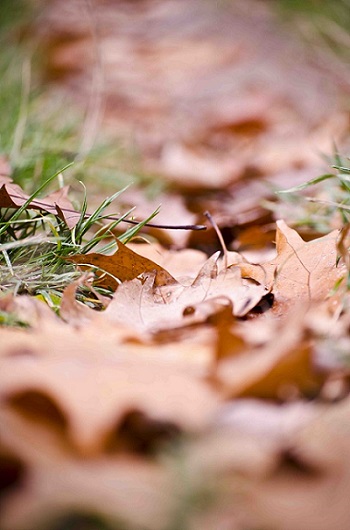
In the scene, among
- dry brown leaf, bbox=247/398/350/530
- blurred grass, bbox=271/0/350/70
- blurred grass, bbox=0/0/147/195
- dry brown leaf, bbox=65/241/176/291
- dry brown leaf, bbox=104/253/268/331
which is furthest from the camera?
blurred grass, bbox=271/0/350/70

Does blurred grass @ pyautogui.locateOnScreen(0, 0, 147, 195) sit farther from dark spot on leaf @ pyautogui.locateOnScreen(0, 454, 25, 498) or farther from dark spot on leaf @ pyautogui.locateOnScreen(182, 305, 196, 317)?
dark spot on leaf @ pyautogui.locateOnScreen(0, 454, 25, 498)

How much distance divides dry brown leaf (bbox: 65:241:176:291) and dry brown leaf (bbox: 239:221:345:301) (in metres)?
0.15

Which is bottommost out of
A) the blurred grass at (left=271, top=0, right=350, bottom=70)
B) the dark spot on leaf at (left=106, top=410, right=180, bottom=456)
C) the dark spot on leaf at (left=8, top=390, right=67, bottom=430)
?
the blurred grass at (left=271, top=0, right=350, bottom=70)

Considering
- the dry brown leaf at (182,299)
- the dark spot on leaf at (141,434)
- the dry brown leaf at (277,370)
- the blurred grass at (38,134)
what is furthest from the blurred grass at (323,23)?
the dark spot on leaf at (141,434)

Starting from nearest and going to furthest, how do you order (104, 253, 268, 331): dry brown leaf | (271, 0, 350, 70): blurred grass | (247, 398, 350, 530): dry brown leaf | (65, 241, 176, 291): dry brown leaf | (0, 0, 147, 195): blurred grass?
(247, 398, 350, 530): dry brown leaf
(104, 253, 268, 331): dry brown leaf
(65, 241, 176, 291): dry brown leaf
(0, 0, 147, 195): blurred grass
(271, 0, 350, 70): blurred grass

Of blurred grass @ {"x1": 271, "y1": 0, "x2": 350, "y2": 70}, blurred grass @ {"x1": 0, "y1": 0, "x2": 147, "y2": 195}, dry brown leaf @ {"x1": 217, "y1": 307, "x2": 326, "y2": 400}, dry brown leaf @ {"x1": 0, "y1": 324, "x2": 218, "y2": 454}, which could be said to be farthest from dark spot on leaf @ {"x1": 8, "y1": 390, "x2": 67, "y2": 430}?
blurred grass @ {"x1": 271, "y1": 0, "x2": 350, "y2": 70}

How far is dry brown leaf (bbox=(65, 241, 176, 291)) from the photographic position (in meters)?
0.93

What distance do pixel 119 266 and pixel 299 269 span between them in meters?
0.28

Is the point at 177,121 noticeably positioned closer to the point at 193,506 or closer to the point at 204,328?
the point at 204,328

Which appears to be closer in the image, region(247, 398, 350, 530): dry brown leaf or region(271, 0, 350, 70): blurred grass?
region(247, 398, 350, 530): dry brown leaf

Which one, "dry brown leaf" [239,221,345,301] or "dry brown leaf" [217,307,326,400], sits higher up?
"dry brown leaf" [217,307,326,400]

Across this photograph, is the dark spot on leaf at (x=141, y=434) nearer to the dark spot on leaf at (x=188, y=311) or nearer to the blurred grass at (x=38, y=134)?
the dark spot on leaf at (x=188, y=311)

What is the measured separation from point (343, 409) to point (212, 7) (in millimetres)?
3620

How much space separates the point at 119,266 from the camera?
0.94 m
